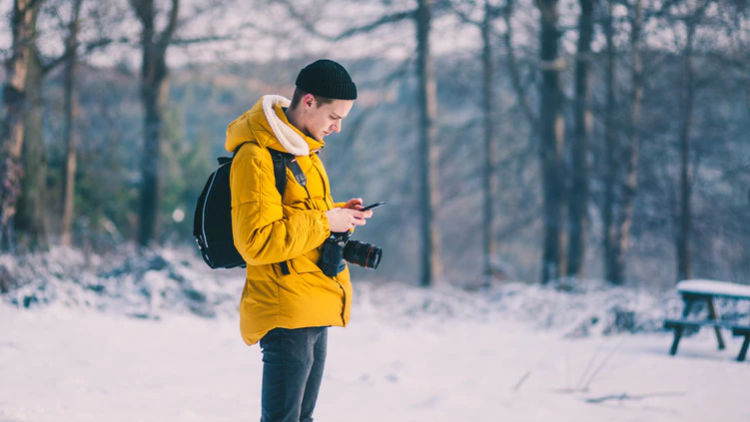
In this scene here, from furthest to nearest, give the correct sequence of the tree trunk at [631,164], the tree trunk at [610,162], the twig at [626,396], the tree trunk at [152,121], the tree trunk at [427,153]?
the tree trunk at [427,153] < the tree trunk at [152,121] < the tree trunk at [610,162] < the tree trunk at [631,164] < the twig at [626,396]

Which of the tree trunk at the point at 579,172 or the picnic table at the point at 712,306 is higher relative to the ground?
the tree trunk at the point at 579,172

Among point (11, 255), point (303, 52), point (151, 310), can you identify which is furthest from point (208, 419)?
point (303, 52)

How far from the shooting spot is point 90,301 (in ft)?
23.5

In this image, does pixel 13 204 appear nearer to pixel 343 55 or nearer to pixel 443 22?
pixel 343 55

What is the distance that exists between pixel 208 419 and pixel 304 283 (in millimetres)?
1973

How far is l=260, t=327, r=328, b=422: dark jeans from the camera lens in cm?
236

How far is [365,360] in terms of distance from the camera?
19.7 ft

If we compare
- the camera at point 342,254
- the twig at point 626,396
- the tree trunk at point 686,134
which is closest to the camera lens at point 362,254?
the camera at point 342,254

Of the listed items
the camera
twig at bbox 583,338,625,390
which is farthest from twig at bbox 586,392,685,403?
the camera

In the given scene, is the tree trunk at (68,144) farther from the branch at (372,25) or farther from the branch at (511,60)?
the branch at (511,60)

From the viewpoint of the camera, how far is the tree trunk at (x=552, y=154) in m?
12.0

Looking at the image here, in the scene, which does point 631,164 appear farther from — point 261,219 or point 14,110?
point 261,219

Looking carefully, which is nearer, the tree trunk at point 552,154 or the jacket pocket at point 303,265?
the jacket pocket at point 303,265

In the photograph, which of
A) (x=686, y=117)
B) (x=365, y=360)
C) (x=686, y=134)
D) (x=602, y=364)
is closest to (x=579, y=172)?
(x=686, y=134)
